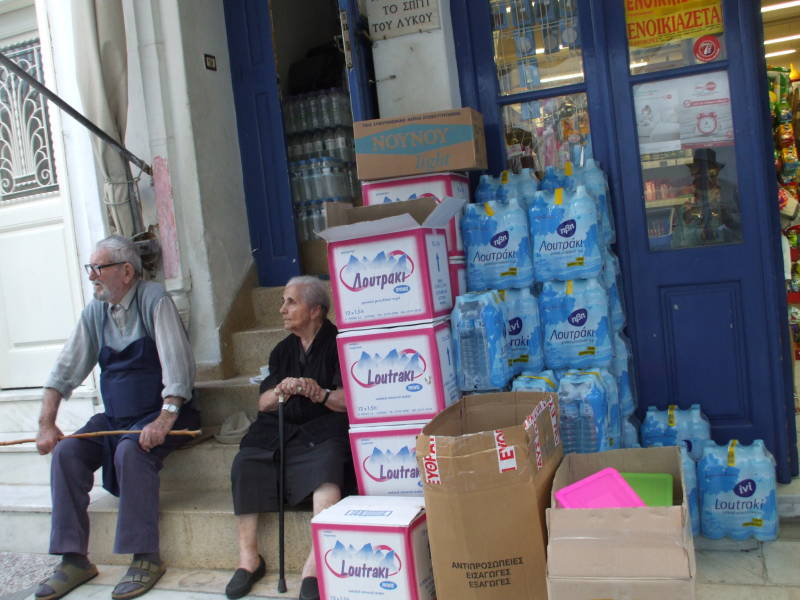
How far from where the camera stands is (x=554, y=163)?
11.9 feet

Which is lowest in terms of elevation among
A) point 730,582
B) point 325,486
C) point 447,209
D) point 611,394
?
point 730,582

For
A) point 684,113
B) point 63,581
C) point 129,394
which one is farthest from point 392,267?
point 63,581

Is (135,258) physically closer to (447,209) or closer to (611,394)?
(447,209)

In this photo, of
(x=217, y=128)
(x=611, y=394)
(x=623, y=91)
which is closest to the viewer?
(x=611, y=394)

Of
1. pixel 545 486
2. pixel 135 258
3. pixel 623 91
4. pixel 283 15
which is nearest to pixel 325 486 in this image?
pixel 545 486

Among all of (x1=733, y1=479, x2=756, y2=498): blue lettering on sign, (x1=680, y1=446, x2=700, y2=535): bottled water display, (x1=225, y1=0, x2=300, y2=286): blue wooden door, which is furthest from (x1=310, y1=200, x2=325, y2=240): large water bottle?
(x1=733, y1=479, x2=756, y2=498): blue lettering on sign

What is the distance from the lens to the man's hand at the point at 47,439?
3.50 m

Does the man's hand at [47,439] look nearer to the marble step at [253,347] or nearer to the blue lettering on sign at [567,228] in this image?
the marble step at [253,347]

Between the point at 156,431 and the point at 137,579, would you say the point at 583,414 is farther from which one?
the point at 137,579

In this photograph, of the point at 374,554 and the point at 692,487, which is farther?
the point at 692,487

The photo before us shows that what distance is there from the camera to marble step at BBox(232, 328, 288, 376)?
4.30m

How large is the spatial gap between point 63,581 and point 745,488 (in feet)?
9.49

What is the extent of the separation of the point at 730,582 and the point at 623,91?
2.12m

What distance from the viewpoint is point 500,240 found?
3180 millimetres
